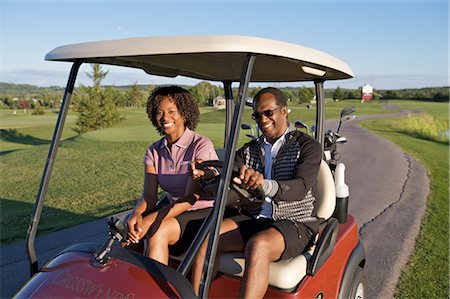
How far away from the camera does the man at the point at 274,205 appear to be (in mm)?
2170

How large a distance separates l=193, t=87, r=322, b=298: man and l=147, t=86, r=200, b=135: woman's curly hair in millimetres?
401

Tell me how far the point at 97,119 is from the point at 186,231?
25.7 meters

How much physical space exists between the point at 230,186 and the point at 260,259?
0.42m

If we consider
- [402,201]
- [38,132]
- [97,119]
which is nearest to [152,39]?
[402,201]

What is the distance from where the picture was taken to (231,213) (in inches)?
111

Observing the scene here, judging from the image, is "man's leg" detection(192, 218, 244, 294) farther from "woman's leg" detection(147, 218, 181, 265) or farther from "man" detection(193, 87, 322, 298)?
"woman's leg" detection(147, 218, 181, 265)

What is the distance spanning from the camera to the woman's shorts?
2510mm

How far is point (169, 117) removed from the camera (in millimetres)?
2574

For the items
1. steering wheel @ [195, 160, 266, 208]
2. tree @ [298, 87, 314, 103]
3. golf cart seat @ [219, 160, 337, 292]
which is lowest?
golf cart seat @ [219, 160, 337, 292]

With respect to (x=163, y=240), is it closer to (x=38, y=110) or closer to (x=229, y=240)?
(x=229, y=240)

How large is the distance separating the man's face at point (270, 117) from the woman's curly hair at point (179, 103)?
0.44 m

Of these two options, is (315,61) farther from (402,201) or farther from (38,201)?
(402,201)

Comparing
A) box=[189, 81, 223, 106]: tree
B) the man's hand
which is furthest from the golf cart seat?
box=[189, 81, 223, 106]: tree

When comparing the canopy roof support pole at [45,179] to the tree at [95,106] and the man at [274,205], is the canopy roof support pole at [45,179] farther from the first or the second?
the tree at [95,106]
